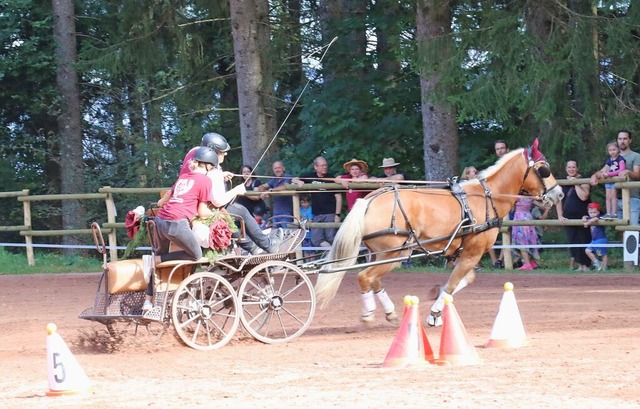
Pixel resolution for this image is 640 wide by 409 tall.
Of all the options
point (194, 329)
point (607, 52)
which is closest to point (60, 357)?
point (194, 329)

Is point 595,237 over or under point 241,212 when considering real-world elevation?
under

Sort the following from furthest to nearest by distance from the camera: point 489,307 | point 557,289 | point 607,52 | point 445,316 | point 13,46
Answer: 1. point 13,46
2. point 607,52
3. point 557,289
4. point 489,307
5. point 445,316

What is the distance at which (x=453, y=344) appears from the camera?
9.10 metres

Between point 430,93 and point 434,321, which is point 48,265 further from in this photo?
point 434,321

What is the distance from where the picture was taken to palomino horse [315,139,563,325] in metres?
11.4

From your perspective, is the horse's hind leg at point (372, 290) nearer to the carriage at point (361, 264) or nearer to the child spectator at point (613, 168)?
the carriage at point (361, 264)

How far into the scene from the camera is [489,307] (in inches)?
531

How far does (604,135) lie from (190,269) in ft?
32.1

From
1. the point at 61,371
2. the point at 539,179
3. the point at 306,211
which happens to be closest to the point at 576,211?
the point at 306,211

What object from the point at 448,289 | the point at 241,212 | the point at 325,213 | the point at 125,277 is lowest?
the point at 448,289

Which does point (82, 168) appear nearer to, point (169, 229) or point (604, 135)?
point (604, 135)

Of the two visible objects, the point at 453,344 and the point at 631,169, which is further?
the point at 631,169

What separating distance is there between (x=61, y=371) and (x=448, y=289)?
4.89m

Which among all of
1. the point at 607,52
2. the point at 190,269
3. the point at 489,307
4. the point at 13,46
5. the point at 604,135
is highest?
the point at 13,46
